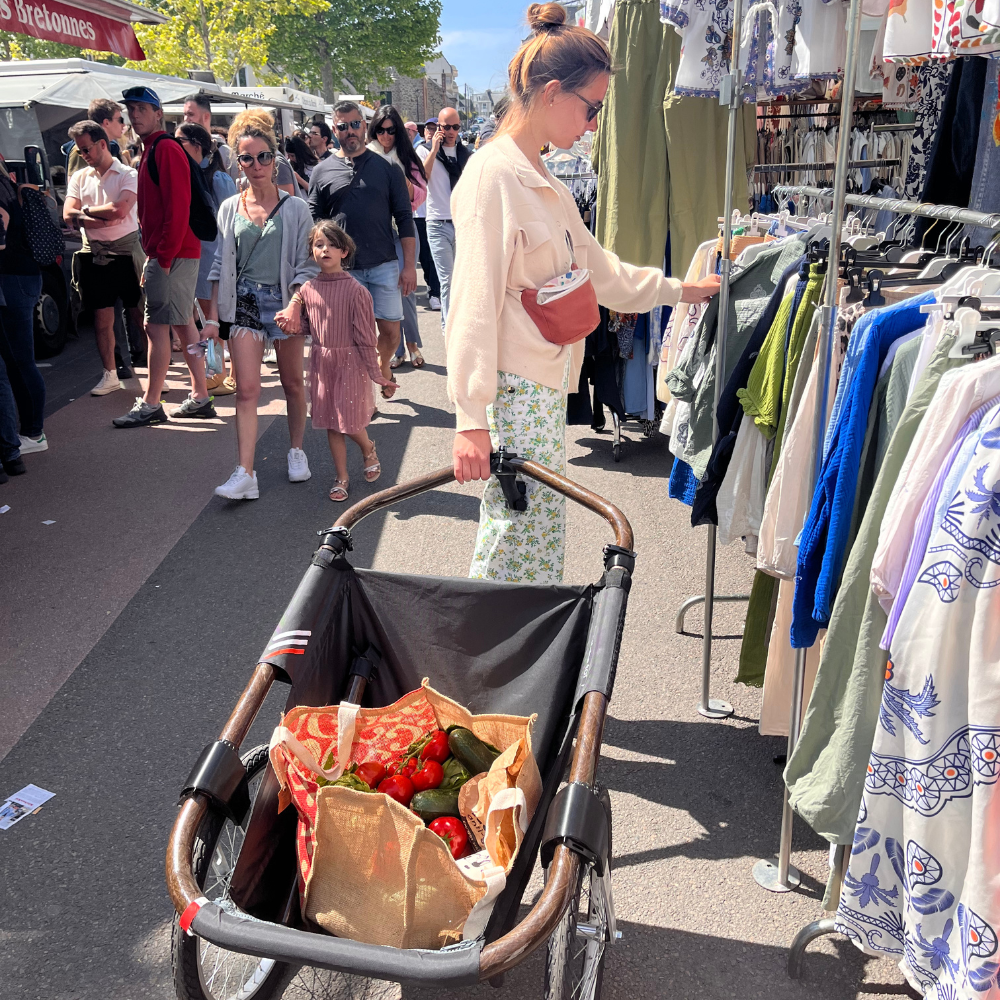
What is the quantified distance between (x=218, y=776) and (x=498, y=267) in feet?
4.93

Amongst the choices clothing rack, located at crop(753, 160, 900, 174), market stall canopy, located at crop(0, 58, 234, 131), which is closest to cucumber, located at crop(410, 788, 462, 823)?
clothing rack, located at crop(753, 160, 900, 174)

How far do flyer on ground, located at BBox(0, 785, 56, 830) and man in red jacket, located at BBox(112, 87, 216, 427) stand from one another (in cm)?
444

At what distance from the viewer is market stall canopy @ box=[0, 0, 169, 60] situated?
6285 millimetres

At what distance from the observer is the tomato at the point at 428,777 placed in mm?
2041

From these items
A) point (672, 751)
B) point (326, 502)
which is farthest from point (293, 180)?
point (672, 751)

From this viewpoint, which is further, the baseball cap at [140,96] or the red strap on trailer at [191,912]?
the baseball cap at [140,96]

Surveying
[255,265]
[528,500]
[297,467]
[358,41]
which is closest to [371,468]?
[297,467]

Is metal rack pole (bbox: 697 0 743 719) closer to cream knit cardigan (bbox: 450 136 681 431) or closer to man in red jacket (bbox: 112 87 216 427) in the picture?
cream knit cardigan (bbox: 450 136 681 431)

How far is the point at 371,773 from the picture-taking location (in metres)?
2.07

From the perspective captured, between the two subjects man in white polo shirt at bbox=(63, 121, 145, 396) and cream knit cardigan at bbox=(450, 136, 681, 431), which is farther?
man in white polo shirt at bbox=(63, 121, 145, 396)

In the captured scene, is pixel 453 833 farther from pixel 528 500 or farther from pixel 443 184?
pixel 443 184

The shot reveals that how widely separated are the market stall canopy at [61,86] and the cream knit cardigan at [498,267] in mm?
9848

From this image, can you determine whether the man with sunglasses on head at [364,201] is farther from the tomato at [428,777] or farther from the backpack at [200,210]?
the tomato at [428,777]

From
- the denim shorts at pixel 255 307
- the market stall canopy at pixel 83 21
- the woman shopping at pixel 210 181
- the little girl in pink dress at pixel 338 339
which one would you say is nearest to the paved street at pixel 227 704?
the little girl in pink dress at pixel 338 339
